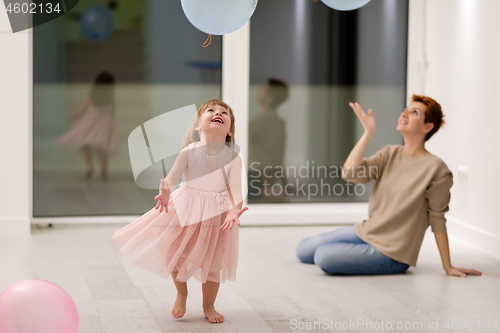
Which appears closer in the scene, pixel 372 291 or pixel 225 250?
pixel 225 250

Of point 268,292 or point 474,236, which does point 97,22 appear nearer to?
point 268,292

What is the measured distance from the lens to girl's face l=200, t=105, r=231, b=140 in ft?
6.66

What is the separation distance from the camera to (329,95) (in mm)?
3994

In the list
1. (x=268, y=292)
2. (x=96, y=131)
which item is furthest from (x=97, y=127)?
(x=268, y=292)

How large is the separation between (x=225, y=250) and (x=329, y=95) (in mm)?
2216

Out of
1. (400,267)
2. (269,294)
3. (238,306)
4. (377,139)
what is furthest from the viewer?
(377,139)

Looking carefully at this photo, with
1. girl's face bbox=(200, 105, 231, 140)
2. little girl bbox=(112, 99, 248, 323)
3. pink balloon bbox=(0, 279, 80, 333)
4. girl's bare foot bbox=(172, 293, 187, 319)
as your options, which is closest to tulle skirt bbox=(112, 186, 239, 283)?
little girl bbox=(112, 99, 248, 323)

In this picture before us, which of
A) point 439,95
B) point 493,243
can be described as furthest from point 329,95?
point 493,243

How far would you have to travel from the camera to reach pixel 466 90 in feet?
11.5

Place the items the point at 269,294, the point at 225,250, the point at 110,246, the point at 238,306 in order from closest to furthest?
the point at 225,250 < the point at 238,306 < the point at 269,294 < the point at 110,246

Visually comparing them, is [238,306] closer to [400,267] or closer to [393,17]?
[400,267]

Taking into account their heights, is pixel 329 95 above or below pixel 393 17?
below

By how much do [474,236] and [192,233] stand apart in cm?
208

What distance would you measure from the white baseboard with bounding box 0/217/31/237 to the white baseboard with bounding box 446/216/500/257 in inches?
104
